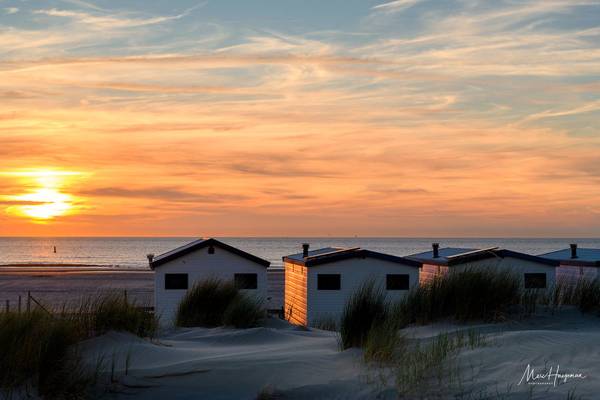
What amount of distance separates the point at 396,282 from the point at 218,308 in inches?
502

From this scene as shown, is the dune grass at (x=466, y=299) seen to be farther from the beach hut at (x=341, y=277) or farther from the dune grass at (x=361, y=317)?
the beach hut at (x=341, y=277)

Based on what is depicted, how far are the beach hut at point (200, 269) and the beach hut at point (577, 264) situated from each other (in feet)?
41.7

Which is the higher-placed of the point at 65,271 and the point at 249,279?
the point at 249,279

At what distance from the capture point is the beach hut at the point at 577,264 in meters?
32.7

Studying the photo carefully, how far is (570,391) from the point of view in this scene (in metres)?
8.47

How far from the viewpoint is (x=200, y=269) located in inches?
1236

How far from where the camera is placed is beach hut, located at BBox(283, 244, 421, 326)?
1198 inches

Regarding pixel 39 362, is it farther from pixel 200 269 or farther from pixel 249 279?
pixel 249 279

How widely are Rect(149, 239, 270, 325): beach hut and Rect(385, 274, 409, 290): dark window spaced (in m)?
4.83

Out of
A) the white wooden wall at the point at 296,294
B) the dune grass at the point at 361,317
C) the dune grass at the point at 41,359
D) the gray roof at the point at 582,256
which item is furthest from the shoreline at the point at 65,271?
the dune grass at the point at 41,359

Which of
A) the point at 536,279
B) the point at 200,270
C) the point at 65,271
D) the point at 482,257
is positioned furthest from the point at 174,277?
the point at 65,271

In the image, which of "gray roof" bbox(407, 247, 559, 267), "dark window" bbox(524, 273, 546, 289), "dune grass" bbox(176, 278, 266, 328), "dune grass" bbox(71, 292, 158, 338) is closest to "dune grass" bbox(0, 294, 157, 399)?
"dune grass" bbox(71, 292, 158, 338)

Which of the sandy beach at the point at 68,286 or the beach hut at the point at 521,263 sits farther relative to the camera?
the sandy beach at the point at 68,286

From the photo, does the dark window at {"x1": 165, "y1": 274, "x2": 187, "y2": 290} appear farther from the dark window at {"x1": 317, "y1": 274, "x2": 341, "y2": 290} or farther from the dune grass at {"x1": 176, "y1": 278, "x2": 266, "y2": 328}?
the dune grass at {"x1": 176, "y1": 278, "x2": 266, "y2": 328}
